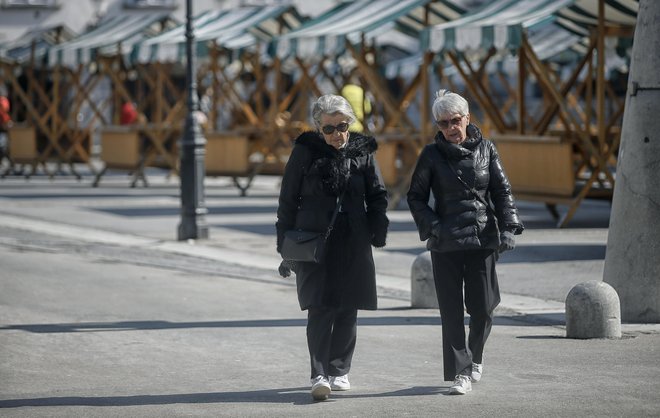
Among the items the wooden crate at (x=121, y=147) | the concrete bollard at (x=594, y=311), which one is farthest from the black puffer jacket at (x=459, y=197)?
the wooden crate at (x=121, y=147)

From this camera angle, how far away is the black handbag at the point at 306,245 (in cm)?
818

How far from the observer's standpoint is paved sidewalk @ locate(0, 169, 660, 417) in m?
8.16

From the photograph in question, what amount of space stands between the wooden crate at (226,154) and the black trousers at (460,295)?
65.6ft

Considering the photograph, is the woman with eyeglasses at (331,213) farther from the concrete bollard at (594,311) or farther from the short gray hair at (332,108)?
the concrete bollard at (594,311)

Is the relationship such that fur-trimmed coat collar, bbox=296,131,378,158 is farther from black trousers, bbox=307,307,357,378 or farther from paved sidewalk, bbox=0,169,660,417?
paved sidewalk, bbox=0,169,660,417

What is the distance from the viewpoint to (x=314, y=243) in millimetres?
8188

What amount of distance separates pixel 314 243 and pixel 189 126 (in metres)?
11.1

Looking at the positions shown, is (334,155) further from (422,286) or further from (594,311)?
(422,286)

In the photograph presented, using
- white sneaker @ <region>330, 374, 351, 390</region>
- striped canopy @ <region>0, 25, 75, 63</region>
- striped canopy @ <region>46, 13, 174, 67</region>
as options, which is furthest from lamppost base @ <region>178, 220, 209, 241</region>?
striped canopy @ <region>0, 25, 75, 63</region>

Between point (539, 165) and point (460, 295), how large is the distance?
1171cm

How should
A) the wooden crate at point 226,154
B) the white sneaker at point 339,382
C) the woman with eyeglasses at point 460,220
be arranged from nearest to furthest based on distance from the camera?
the woman with eyeglasses at point 460,220 → the white sneaker at point 339,382 → the wooden crate at point 226,154

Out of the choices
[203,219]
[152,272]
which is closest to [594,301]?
[152,272]

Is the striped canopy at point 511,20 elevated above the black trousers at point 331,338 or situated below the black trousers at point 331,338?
above

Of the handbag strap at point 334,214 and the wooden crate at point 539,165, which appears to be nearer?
the handbag strap at point 334,214
